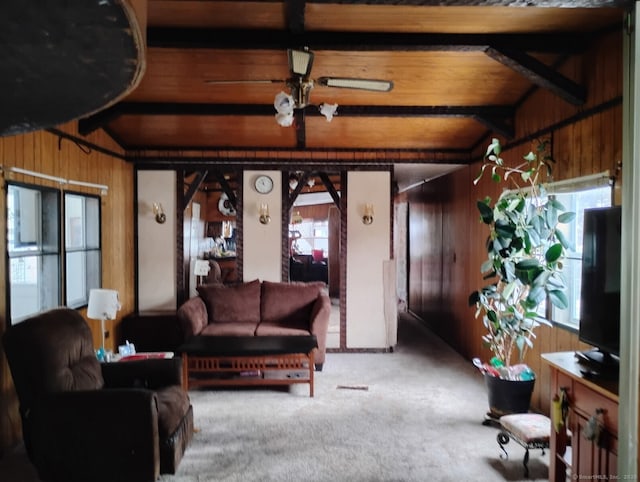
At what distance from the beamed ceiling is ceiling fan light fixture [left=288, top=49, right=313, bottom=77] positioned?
15cm

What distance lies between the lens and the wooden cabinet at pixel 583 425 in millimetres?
1870

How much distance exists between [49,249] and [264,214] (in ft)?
8.32

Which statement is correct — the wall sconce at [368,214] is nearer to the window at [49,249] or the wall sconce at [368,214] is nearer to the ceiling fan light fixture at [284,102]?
the ceiling fan light fixture at [284,102]

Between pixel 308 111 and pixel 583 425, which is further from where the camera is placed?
pixel 308 111

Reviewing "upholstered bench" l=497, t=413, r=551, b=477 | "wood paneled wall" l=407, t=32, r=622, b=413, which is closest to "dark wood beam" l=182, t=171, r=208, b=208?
"wood paneled wall" l=407, t=32, r=622, b=413

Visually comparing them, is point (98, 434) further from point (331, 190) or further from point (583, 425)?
point (331, 190)

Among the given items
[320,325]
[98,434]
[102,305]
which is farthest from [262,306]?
[98,434]

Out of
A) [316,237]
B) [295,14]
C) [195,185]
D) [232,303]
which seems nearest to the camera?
A: [295,14]

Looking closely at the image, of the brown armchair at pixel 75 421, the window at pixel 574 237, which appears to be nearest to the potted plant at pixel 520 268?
the window at pixel 574 237

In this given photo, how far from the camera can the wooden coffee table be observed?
4094 mm

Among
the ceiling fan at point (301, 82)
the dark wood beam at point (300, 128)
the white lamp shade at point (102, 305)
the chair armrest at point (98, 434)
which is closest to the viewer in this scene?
the chair armrest at point (98, 434)

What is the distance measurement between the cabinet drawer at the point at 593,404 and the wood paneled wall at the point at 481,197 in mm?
1265

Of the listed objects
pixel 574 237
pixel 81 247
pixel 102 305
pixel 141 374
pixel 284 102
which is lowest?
pixel 141 374

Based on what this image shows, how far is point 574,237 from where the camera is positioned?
11.7 feet
